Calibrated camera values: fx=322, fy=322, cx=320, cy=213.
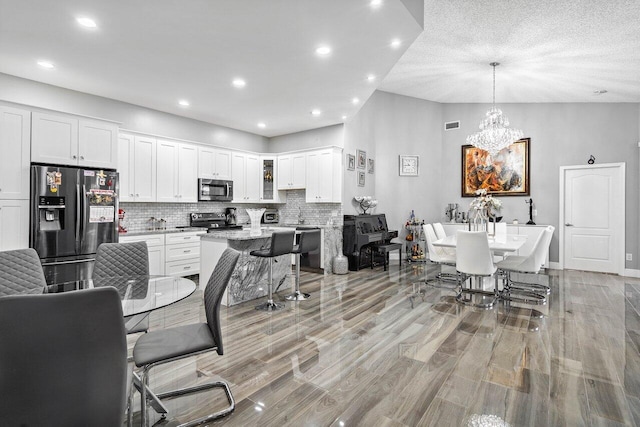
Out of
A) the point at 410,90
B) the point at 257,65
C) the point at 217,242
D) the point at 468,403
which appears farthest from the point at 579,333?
the point at 410,90

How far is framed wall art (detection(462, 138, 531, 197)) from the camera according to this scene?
22.8 feet

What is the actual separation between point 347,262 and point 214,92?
3.68m

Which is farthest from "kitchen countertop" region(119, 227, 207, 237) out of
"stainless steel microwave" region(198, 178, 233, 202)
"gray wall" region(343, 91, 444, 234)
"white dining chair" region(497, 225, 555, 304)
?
"white dining chair" region(497, 225, 555, 304)

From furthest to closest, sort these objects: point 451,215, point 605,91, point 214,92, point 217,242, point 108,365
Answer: point 451,215 < point 605,91 < point 214,92 < point 217,242 < point 108,365

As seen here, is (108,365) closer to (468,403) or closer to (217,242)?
(468,403)

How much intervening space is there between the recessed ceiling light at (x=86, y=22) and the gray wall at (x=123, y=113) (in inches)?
81.5

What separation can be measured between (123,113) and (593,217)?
8.68 meters

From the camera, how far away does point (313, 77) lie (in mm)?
4094

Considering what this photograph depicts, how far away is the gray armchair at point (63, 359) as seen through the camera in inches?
41.8

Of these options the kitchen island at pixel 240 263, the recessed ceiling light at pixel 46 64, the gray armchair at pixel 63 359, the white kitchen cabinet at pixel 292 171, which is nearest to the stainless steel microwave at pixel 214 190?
the white kitchen cabinet at pixel 292 171

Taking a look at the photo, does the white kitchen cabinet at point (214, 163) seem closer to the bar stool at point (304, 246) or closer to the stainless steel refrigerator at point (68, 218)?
the stainless steel refrigerator at point (68, 218)

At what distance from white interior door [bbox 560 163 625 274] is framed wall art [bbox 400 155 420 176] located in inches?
112

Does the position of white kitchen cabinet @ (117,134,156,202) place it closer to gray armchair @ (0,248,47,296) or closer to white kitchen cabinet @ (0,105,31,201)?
white kitchen cabinet @ (0,105,31,201)

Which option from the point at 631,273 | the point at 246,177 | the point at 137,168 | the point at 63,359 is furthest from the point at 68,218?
the point at 631,273
